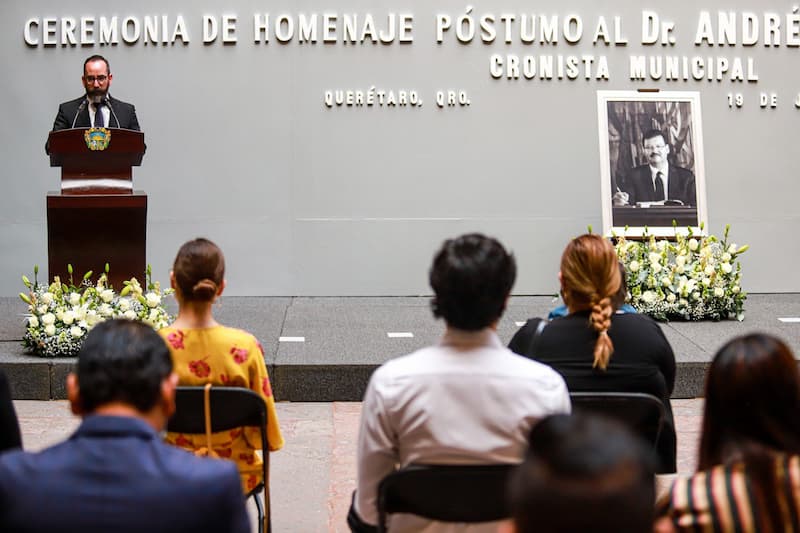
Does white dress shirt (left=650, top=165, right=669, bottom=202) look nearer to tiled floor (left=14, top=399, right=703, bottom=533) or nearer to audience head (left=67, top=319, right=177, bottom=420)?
tiled floor (left=14, top=399, right=703, bottom=533)

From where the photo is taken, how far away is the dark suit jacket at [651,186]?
7.18m

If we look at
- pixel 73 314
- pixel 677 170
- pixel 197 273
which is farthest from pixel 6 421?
pixel 677 170

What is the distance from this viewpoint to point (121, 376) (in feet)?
5.59

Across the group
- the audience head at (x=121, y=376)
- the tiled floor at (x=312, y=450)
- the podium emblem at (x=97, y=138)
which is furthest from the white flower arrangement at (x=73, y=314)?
the audience head at (x=121, y=376)

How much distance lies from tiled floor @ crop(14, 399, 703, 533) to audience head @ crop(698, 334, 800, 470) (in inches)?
66.6

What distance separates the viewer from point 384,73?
26.8ft

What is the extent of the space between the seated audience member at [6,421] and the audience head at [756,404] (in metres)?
1.44

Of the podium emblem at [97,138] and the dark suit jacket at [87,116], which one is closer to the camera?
the podium emblem at [97,138]

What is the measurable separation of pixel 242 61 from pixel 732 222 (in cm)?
411

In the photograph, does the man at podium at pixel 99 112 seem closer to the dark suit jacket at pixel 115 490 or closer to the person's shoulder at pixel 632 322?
the person's shoulder at pixel 632 322

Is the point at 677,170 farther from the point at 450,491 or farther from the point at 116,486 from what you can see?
the point at 116,486

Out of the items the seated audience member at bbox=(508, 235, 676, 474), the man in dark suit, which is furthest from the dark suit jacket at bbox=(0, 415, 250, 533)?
the man in dark suit

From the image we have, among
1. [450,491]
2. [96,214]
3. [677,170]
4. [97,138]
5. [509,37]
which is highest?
[509,37]

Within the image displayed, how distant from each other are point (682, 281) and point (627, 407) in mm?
4078
